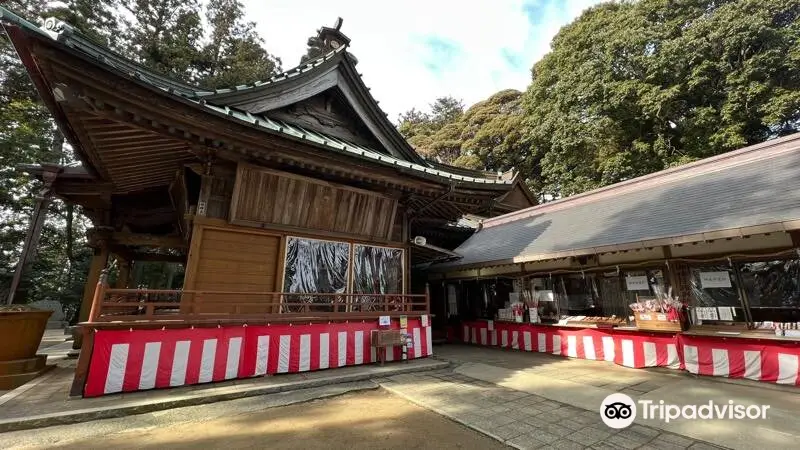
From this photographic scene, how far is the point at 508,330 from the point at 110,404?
401 inches

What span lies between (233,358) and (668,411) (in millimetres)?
7139

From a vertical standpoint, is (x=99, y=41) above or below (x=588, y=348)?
above

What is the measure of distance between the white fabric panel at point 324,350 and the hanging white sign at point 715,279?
8400 mm

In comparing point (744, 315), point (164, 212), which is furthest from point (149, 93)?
point (744, 315)

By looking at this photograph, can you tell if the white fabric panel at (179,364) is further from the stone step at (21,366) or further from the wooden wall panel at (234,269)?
the stone step at (21,366)

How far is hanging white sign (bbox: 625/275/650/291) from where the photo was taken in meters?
8.34

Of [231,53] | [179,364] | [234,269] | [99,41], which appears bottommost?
[179,364]

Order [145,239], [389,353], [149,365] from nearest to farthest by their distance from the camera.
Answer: [149,365], [389,353], [145,239]

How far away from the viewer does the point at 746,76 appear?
17.8m

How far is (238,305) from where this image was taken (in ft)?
21.3

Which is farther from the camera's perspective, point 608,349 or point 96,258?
point 96,258

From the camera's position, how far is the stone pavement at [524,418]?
384 centimetres

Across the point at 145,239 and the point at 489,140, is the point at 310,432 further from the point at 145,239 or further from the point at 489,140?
the point at 489,140

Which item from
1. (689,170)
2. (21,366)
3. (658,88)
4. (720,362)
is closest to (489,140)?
(658,88)
